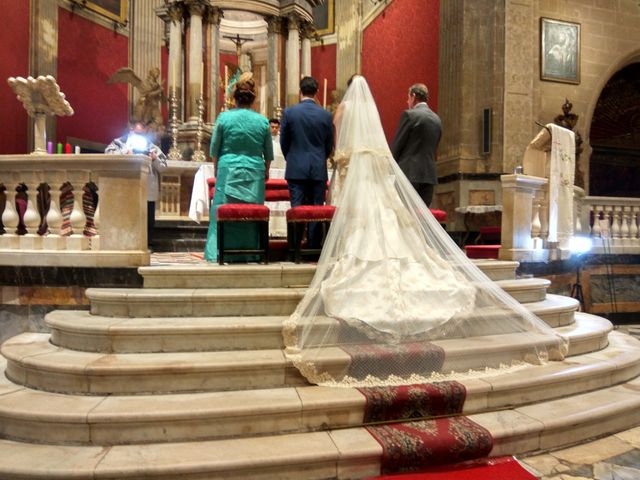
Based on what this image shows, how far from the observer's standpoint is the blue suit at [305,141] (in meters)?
4.12

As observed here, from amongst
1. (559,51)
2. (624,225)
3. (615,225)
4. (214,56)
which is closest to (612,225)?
(615,225)

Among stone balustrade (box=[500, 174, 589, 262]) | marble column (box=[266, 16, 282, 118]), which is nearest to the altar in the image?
marble column (box=[266, 16, 282, 118])

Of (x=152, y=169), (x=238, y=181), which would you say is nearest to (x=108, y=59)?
(x=152, y=169)

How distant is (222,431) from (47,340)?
172 centimetres

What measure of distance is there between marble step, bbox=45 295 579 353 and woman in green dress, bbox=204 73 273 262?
42.8 inches

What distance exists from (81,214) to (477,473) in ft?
10.8

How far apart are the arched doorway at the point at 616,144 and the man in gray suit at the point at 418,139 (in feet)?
33.0

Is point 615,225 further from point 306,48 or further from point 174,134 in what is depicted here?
point 174,134

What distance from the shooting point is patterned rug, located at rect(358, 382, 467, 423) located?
8.43 feet

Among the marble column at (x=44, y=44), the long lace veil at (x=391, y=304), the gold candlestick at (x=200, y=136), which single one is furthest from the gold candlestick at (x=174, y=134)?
the long lace veil at (x=391, y=304)

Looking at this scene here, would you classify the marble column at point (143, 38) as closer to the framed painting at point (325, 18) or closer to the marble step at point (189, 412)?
the framed painting at point (325, 18)

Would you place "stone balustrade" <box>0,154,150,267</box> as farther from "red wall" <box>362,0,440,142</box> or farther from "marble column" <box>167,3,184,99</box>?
"red wall" <box>362,0,440,142</box>

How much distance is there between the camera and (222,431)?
2414 millimetres

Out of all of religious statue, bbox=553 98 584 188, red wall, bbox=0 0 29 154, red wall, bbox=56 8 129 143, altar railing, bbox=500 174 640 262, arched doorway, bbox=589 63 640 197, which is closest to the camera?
altar railing, bbox=500 174 640 262
